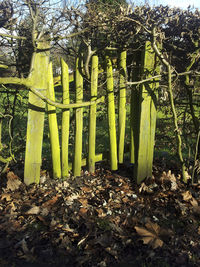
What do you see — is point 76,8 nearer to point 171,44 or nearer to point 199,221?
point 171,44

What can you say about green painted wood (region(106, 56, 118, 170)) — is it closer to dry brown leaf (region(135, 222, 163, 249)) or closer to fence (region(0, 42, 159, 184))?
fence (region(0, 42, 159, 184))

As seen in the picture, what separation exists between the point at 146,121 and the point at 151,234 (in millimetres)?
1554

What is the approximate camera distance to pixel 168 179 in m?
3.45

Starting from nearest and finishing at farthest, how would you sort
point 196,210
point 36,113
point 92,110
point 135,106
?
1. point 196,210
2. point 36,113
3. point 92,110
4. point 135,106

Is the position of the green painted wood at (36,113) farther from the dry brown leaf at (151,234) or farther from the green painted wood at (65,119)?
the dry brown leaf at (151,234)

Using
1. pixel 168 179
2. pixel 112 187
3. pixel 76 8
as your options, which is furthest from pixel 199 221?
pixel 76 8

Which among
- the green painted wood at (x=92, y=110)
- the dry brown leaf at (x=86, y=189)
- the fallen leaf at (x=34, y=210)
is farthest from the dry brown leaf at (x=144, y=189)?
the fallen leaf at (x=34, y=210)

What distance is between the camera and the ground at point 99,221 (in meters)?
2.32

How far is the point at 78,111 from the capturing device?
136 inches

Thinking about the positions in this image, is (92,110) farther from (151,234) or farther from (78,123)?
(151,234)

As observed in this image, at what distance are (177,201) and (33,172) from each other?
1.87 m

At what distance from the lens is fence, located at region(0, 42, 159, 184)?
10.6ft

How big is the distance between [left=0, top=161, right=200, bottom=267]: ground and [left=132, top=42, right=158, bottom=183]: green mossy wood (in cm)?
22

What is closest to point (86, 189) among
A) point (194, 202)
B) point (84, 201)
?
point (84, 201)
